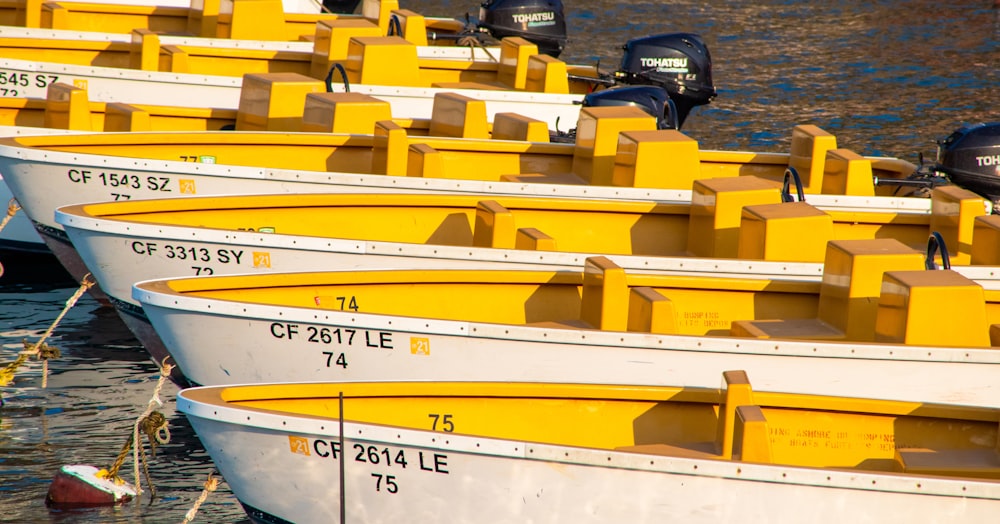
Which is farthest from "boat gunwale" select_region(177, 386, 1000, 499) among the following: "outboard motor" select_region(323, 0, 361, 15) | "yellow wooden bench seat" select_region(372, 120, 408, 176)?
"outboard motor" select_region(323, 0, 361, 15)

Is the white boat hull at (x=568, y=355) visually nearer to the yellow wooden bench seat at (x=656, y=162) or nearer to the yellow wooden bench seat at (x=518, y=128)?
the yellow wooden bench seat at (x=656, y=162)

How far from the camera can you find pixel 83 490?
7.73m

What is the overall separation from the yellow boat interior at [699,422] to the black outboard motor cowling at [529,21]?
338 inches

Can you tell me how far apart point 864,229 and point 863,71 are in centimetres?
1146

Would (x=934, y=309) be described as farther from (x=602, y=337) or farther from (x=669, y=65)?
(x=669, y=65)

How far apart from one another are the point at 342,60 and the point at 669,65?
121 inches

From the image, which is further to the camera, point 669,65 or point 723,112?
point 723,112

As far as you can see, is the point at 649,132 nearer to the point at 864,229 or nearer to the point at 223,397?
the point at 864,229

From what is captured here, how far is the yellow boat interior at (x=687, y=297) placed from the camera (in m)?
7.56

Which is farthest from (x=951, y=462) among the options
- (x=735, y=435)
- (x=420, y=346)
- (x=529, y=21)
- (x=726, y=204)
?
(x=529, y=21)

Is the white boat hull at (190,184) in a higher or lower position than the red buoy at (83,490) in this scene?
higher

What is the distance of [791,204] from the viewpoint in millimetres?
9219

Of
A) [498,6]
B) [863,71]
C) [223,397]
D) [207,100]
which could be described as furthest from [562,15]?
[223,397]

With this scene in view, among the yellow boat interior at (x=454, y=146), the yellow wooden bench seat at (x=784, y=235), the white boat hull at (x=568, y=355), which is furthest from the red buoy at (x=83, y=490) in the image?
the yellow wooden bench seat at (x=784, y=235)
